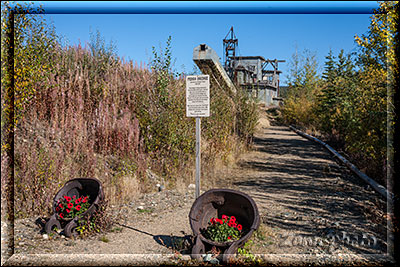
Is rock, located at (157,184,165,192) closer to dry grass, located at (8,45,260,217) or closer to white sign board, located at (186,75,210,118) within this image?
dry grass, located at (8,45,260,217)

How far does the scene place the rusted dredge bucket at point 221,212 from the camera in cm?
368

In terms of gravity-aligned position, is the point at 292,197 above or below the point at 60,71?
below

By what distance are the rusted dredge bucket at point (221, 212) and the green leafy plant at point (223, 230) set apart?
0.09m

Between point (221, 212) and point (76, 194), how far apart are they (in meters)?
2.23

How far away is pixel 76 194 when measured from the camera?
5.00 m

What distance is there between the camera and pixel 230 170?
938 centimetres

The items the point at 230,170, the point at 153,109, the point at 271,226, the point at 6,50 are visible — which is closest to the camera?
the point at 6,50

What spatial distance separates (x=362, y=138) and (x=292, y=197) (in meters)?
2.06

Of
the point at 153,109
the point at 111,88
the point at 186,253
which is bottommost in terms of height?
the point at 186,253

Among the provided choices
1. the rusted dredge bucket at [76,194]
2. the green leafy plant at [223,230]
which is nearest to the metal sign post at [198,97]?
the green leafy plant at [223,230]

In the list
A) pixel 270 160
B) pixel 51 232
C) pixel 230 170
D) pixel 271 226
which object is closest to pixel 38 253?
pixel 51 232

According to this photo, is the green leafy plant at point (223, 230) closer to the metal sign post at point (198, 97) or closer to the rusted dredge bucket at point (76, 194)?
the metal sign post at point (198, 97)

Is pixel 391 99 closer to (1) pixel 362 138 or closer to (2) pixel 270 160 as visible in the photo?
(1) pixel 362 138

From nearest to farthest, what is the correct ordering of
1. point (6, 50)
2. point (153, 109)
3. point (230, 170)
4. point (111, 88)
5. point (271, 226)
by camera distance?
point (6, 50) → point (271, 226) → point (153, 109) → point (111, 88) → point (230, 170)
